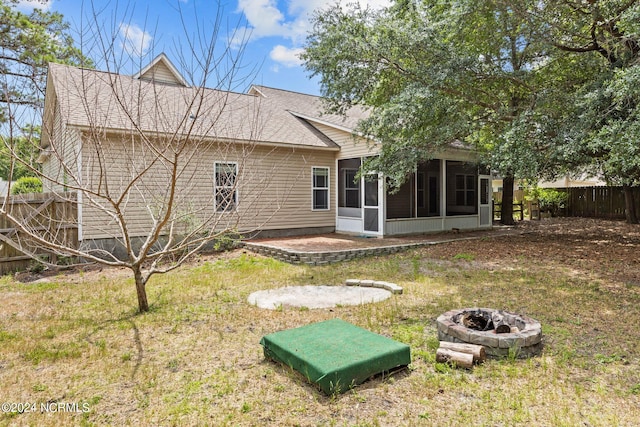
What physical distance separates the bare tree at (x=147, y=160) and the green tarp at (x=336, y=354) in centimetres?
212

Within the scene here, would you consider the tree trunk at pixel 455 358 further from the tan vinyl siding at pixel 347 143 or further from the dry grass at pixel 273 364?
the tan vinyl siding at pixel 347 143

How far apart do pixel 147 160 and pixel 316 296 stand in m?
6.25

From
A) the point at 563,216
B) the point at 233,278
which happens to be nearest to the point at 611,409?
the point at 233,278

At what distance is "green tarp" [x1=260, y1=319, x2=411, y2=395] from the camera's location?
10.1ft

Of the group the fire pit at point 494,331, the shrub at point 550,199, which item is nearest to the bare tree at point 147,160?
the fire pit at point 494,331

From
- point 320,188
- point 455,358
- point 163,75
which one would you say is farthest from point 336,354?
point 163,75

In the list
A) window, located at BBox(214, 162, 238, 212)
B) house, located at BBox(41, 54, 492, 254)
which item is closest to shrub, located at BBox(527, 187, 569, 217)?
house, located at BBox(41, 54, 492, 254)

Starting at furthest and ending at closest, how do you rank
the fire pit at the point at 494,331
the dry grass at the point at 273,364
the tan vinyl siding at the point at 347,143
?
1. the tan vinyl siding at the point at 347,143
2. the fire pit at the point at 494,331
3. the dry grass at the point at 273,364

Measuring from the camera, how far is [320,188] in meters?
13.2

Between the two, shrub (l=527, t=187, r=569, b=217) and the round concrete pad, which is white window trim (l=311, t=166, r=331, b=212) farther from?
shrub (l=527, t=187, r=569, b=217)

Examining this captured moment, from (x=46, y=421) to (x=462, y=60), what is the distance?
9656mm

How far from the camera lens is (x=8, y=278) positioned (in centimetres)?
772

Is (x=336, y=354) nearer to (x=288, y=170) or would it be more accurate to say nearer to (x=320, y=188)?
(x=288, y=170)

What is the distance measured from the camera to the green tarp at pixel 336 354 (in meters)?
3.09
